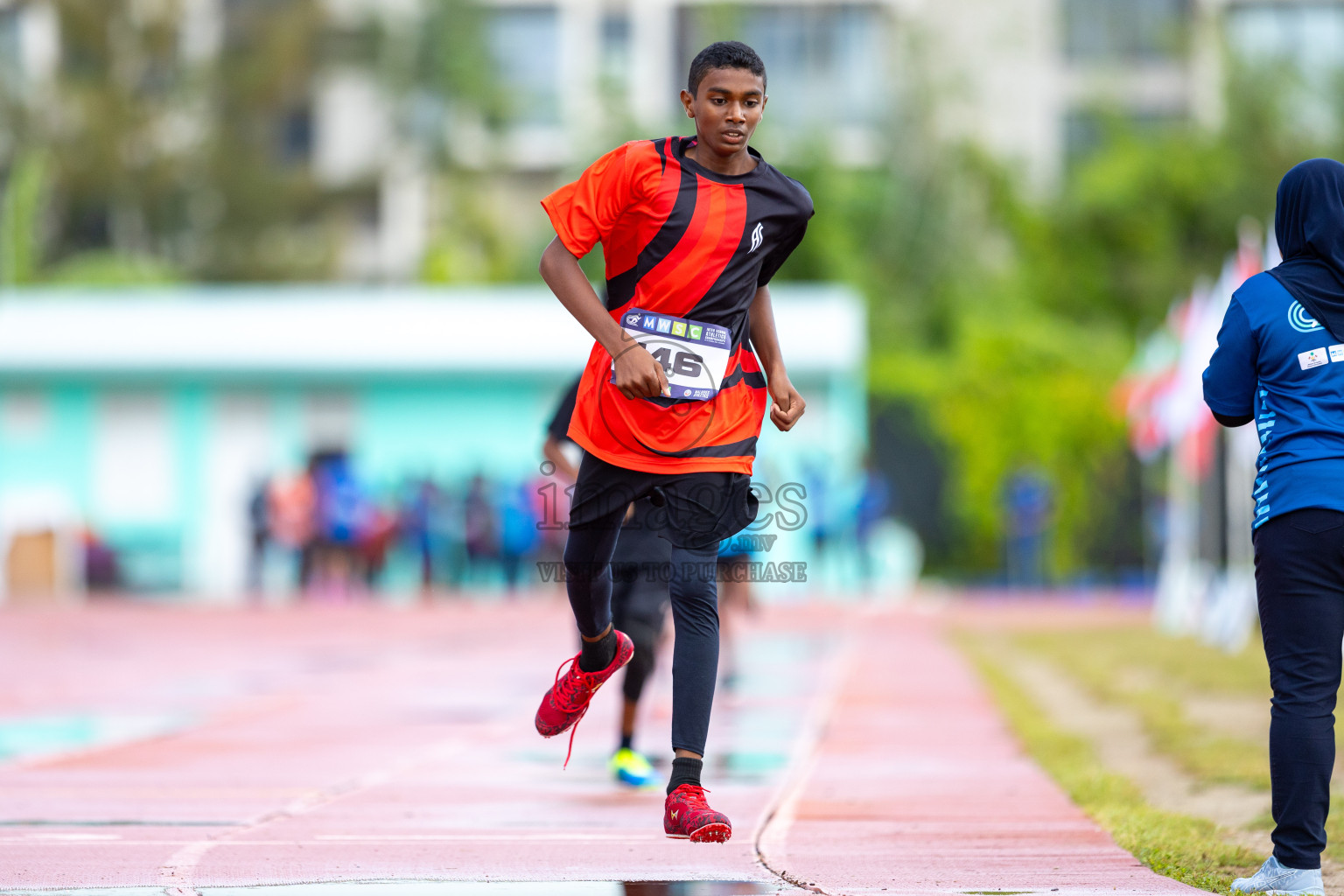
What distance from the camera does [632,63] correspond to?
153 ft

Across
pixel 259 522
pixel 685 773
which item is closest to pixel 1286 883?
pixel 685 773

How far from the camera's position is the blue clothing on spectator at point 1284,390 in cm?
471

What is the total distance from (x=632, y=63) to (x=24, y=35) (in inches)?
668

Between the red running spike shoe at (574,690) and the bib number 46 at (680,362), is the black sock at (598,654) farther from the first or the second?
the bib number 46 at (680,362)

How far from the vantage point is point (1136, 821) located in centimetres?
587

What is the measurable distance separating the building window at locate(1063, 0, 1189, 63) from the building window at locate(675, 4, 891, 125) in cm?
543

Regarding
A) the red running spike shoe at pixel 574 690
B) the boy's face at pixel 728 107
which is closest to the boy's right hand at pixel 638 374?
the boy's face at pixel 728 107

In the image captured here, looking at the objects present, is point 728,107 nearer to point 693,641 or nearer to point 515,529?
point 693,641

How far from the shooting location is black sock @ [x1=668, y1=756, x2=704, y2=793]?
4.91m

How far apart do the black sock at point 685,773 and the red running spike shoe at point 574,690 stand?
751 millimetres

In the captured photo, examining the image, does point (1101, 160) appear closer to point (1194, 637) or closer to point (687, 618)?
point (1194, 637)

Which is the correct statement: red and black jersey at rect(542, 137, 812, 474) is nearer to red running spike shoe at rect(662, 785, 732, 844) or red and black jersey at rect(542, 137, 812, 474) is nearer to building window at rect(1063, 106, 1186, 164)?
red running spike shoe at rect(662, 785, 732, 844)

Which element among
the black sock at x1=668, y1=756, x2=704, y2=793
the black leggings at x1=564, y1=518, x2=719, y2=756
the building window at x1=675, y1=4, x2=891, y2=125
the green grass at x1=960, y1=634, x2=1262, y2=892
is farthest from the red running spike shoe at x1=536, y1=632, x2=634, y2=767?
the building window at x1=675, y1=4, x2=891, y2=125

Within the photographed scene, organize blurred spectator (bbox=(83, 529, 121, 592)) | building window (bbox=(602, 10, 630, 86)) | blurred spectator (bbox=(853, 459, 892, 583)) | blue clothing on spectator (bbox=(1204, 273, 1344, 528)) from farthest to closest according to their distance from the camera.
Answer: building window (bbox=(602, 10, 630, 86)) < blurred spectator (bbox=(83, 529, 121, 592)) < blurred spectator (bbox=(853, 459, 892, 583)) < blue clothing on spectator (bbox=(1204, 273, 1344, 528))
